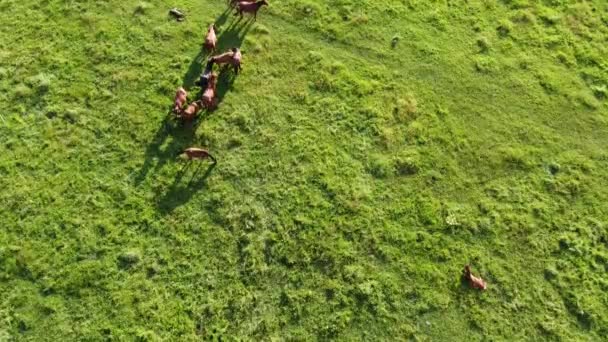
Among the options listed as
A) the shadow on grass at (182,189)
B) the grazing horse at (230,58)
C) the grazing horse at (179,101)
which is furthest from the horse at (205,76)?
the shadow on grass at (182,189)

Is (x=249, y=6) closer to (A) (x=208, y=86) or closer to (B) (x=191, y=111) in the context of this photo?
(A) (x=208, y=86)

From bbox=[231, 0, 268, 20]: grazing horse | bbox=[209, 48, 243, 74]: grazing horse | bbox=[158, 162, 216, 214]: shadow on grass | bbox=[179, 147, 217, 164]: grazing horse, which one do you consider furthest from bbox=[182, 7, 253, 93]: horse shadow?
bbox=[158, 162, 216, 214]: shadow on grass

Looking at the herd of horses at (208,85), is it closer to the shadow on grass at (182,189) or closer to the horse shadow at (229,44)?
the horse shadow at (229,44)

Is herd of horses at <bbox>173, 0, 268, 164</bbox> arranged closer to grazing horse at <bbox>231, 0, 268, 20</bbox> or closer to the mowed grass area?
grazing horse at <bbox>231, 0, 268, 20</bbox>

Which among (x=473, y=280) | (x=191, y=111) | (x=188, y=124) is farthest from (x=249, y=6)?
(x=473, y=280)

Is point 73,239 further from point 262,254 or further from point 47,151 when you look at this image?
point 262,254

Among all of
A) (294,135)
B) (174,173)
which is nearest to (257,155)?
(294,135)

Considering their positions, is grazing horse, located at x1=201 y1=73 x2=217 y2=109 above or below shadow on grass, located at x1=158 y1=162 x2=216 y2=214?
above
